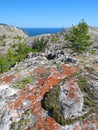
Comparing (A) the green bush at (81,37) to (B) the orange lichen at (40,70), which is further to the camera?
(A) the green bush at (81,37)

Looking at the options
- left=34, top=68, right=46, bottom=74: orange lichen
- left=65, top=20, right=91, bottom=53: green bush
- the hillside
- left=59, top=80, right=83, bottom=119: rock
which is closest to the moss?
the hillside

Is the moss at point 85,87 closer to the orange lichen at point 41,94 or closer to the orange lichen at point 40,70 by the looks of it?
the orange lichen at point 41,94

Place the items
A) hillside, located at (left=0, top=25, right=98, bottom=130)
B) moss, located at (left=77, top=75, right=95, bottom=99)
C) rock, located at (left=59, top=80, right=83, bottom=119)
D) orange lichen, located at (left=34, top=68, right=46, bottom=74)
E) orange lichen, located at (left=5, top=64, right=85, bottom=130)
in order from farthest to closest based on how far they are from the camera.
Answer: orange lichen, located at (left=34, top=68, right=46, bottom=74) < moss, located at (left=77, top=75, right=95, bottom=99) < rock, located at (left=59, top=80, right=83, bottom=119) < hillside, located at (left=0, top=25, right=98, bottom=130) < orange lichen, located at (left=5, top=64, right=85, bottom=130)

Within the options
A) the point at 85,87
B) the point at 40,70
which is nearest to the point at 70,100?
the point at 85,87

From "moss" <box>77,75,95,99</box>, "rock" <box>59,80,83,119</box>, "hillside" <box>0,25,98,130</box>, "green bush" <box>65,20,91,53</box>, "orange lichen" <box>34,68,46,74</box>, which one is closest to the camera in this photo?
"hillside" <box>0,25,98,130</box>

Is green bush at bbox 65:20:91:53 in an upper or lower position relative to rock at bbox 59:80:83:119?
lower

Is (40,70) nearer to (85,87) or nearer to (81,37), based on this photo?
(85,87)

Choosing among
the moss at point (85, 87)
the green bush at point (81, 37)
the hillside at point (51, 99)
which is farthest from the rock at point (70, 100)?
the green bush at point (81, 37)

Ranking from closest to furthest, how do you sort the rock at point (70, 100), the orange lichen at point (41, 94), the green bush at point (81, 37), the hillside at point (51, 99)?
1. the orange lichen at point (41, 94)
2. the hillside at point (51, 99)
3. the rock at point (70, 100)
4. the green bush at point (81, 37)

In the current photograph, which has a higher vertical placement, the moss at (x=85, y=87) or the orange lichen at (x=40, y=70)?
the moss at (x=85, y=87)

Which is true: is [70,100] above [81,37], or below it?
above

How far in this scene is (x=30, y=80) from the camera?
23.3m

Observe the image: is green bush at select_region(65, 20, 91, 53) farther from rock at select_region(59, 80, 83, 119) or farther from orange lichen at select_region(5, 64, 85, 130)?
rock at select_region(59, 80, 83, 119)

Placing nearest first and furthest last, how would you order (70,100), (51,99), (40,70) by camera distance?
(70,100), (51,99), (40,70)
